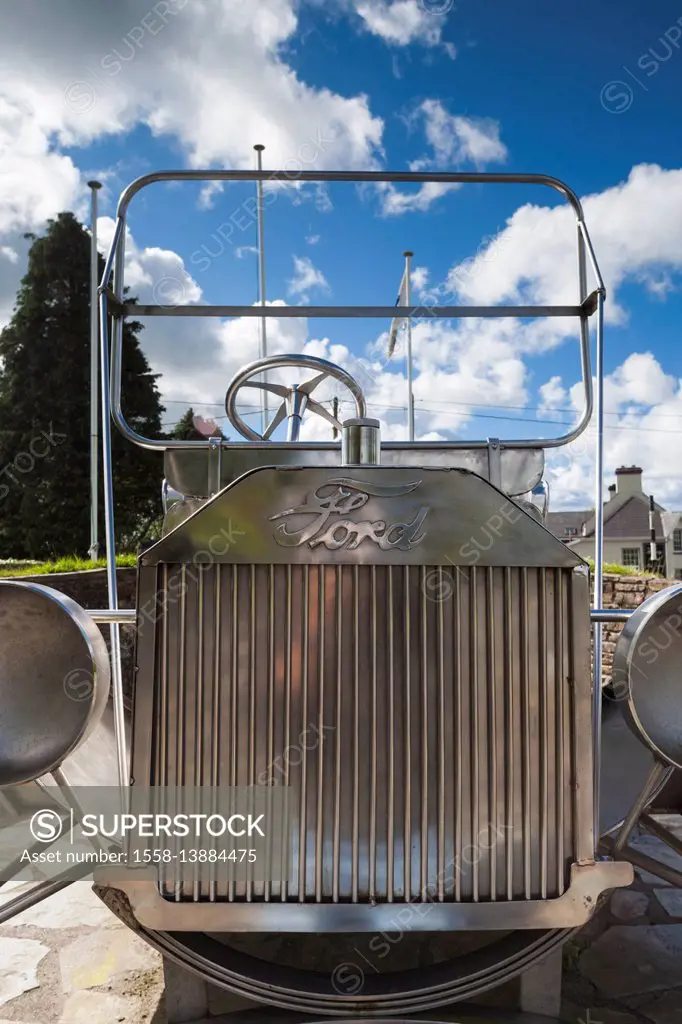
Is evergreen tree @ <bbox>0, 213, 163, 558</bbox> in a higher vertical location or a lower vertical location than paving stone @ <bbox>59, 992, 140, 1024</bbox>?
higher

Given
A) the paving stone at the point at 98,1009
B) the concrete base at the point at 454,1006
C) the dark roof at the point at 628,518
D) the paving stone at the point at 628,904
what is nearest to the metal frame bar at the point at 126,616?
the concrete base at the point at 454,1006

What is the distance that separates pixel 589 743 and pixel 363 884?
0.54 meters

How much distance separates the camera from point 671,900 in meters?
2.48

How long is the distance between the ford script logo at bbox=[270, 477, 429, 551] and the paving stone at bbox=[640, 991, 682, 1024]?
140 centimetres

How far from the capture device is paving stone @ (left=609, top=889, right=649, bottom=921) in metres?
2.36

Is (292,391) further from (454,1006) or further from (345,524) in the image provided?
(454,1006)

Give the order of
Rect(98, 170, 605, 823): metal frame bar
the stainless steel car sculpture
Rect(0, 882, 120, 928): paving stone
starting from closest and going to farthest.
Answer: the stainless steel car sculpture, Rect(98, 170, 605, 823): metal frame bar, Rect(0, 882, 120, 928): paving stone

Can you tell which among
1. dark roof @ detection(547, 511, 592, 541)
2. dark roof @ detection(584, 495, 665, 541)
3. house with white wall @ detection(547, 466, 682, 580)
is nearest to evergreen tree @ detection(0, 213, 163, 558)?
house with white wall @ detection(547, 466, 682, 580)

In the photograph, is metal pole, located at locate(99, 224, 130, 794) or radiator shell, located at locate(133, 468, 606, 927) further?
metal pole, located at locate(99, 224, 130, 794)

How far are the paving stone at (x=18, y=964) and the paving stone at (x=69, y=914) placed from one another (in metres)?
0.12

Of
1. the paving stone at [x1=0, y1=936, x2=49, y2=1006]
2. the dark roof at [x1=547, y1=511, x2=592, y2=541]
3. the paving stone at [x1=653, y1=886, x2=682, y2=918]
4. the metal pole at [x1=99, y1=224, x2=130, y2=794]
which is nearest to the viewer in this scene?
the metal pole at [x1=99, y1=224, x2=130, y2=794]

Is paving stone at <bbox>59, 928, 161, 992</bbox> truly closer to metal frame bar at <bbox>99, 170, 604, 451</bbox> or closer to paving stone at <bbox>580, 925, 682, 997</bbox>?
paving stone at <bbox>580, 925, 682, 997</bbox>

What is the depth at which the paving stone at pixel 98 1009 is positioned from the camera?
176 cm

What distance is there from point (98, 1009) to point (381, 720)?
3.92 ft
